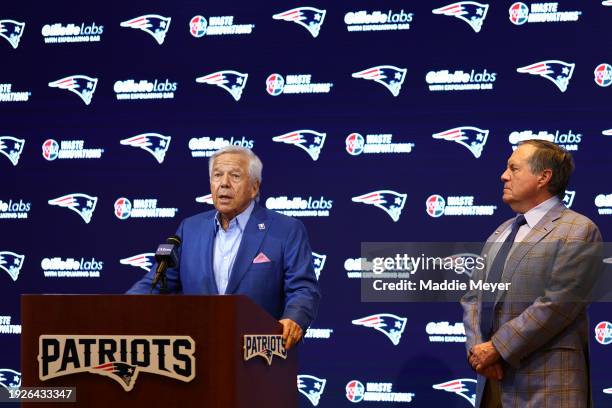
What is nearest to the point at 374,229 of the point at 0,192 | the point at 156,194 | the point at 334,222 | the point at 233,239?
the point at 334,222

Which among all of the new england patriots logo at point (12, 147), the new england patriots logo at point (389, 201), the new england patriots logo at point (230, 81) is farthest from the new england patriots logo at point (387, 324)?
the new england patriots logo at point (12, 147)

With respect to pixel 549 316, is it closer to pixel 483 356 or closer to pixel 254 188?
pixel 483 356

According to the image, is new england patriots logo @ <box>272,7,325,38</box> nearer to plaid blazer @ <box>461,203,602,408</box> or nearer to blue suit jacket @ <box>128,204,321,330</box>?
blue suit jacket @ <box>128,204,321,330</box>

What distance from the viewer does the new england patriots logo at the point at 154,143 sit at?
20.8 feet

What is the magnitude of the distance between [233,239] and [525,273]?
1.35 m

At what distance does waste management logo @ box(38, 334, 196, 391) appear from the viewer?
2.99 m

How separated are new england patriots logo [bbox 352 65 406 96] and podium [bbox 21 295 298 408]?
10.7ft

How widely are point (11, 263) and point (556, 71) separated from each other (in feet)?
13.4

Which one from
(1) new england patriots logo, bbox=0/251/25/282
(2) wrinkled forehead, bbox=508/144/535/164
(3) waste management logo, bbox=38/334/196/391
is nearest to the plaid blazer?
(2) wrinkled forehead, bbox=508/144/535/164

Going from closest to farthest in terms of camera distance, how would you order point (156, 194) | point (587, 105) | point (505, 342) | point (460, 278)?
point (505, 342) → point (460, 278) → point (587, 105) → point (156, 194)

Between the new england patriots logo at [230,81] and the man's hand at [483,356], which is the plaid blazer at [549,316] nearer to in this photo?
the man's hand at [483,356]

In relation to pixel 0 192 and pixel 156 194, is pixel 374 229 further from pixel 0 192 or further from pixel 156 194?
pixel 0 192

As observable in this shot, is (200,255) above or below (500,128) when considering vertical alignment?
below

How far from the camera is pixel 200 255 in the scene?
4094 mm
